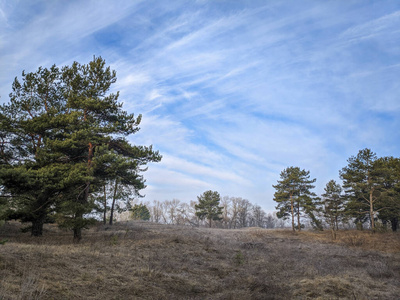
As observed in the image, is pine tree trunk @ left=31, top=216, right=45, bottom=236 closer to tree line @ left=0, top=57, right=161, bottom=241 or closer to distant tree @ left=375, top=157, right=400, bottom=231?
tree line @ left=0, top=57, right=161, bottom=241

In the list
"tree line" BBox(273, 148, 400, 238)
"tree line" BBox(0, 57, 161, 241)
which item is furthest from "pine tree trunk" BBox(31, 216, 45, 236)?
"tree line" BBox(273, 148, 400, 238)

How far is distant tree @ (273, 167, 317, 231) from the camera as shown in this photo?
130 ft

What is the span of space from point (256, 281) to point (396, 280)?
6.20 m

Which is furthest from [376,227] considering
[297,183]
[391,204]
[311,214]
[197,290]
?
[197,290]

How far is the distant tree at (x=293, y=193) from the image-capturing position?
3961 centimetres

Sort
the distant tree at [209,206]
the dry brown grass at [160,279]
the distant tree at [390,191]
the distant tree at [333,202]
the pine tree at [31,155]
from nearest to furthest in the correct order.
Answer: the dry brown grass at [160,279]
the pine tree at [31,155]
the distant tree at [390,191]
the distant tree at [333,202]
the distant tree at [209,206]

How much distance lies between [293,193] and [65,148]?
35489mm

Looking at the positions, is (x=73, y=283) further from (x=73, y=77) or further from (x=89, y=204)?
(x=73, y=77)

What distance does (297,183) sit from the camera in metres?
40.8

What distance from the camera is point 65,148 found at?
51.5ft

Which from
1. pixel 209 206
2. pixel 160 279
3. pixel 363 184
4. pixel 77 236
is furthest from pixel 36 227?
pixel 209 206

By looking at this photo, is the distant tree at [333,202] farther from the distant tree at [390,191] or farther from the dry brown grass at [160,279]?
the dry brown grass at [160,279]

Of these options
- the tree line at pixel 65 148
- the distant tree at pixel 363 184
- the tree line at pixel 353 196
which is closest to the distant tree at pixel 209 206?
the tree line at pixel 353 196

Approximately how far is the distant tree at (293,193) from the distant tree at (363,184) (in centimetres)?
548
